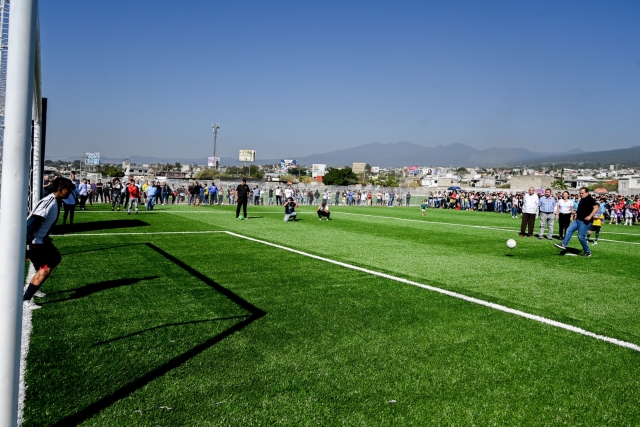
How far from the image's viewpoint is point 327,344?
217 inches

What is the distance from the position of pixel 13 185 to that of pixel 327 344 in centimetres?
375

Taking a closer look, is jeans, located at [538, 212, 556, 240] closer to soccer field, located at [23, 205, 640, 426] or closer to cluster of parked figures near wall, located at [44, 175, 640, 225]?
soccer field, located at [23, 205, 640, 426]

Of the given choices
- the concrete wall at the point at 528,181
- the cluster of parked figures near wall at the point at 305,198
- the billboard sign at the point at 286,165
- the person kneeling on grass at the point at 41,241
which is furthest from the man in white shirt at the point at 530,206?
the billboard sign at the point at 286,165

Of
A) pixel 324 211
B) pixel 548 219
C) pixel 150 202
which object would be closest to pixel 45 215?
pixel 548 219

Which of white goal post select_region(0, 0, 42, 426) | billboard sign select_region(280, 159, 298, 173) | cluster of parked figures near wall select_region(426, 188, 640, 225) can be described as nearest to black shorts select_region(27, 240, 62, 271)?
white goal post select_region(0, 0, 42, 426)

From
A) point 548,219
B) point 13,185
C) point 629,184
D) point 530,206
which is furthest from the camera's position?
point 629,184

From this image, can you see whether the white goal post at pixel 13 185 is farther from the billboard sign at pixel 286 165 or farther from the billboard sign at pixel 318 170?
the billboard sign at pixel 286 165

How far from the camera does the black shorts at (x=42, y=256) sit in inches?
259

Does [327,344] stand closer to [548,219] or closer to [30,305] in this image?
[30,305]

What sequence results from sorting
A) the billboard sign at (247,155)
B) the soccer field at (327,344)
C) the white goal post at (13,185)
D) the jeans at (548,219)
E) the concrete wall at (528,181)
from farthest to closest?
the billboard sign at (247,155), the concrete wall at (528,181), the jeans at (548,219), the soccer field at (327,344), the white goal post at (13,185)

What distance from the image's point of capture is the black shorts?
6.57 meters

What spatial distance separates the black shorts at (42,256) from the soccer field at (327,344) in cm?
56

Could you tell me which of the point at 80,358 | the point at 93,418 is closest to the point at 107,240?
the point at 80,358

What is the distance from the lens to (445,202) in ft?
167
